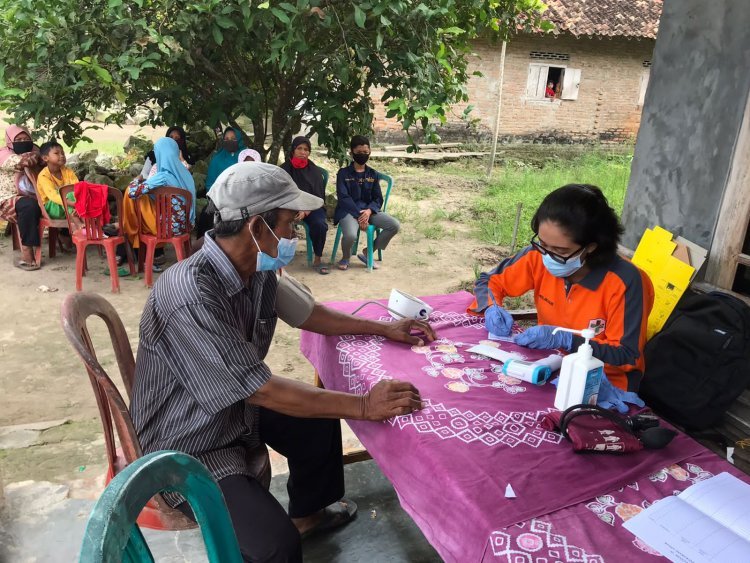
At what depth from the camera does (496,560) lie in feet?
3.92

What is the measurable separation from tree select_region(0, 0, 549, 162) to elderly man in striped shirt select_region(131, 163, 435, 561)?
3306mm

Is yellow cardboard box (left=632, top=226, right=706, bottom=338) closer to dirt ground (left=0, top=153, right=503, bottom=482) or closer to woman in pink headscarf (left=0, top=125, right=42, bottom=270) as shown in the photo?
dirt ground (left=0, top=153, right=503, bottom=482)

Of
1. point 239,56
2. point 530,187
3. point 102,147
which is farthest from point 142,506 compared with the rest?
point 102,147

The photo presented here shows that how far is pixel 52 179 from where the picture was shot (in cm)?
584

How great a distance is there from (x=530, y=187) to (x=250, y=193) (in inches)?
362

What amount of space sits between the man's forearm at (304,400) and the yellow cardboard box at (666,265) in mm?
1967

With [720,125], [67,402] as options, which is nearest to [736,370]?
[720,125]

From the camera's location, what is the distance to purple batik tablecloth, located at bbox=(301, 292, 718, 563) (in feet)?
4.39

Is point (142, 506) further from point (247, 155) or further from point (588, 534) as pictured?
point (247, 155)

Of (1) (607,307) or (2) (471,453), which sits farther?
(1) (607,307)

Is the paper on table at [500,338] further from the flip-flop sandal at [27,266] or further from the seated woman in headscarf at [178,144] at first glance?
the flip-flop sandal at [27,266]

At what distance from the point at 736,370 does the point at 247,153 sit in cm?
520

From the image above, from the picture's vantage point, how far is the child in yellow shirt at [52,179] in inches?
228

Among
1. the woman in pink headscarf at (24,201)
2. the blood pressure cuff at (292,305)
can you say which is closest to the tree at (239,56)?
the woman in pink headscarf at (24,201)
